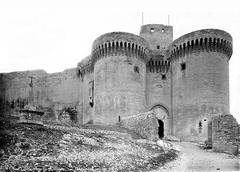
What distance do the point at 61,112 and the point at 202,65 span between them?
1642 cm

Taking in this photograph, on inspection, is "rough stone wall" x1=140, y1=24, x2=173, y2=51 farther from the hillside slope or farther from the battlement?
the hillside slope

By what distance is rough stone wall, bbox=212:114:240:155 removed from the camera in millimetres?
18245

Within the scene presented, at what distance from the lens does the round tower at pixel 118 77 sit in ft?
91.7

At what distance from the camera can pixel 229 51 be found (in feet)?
97.4

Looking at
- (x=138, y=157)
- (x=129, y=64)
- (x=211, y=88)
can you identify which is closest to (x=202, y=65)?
(x=211, y=88)

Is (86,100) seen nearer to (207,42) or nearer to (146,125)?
(207,42)

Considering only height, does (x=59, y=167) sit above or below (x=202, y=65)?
below

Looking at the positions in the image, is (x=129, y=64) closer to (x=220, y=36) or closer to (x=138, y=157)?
(x=220, y=36)

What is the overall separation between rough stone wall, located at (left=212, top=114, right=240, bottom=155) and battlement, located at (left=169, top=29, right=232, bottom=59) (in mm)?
10935

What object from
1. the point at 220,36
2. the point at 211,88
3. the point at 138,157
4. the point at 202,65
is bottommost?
the point at 138,157

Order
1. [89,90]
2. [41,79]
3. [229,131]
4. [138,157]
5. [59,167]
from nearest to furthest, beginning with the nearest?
[59,167]
[138,157]
[229,131]
[89,90]
[41,79]

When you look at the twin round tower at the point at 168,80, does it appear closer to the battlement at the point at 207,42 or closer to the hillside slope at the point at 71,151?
the battlement at the point at 207,42

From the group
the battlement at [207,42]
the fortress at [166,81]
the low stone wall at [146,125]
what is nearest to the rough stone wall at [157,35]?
the fortress at [166,81]

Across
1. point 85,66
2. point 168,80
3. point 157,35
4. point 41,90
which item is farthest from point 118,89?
point 41,90
